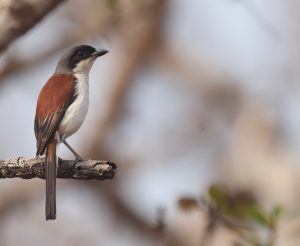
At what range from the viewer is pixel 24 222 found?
1241 cm

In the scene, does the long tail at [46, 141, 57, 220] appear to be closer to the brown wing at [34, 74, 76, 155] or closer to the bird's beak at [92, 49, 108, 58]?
the brown wing at [34, 74, 76, 155]

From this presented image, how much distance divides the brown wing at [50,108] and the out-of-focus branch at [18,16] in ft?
1.81

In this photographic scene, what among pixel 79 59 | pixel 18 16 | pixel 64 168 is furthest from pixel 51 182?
pixel 79 59

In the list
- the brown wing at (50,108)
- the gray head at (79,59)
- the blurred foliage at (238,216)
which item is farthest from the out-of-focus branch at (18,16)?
the blurred foliage at (238,216)

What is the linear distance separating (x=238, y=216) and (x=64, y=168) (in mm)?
1265

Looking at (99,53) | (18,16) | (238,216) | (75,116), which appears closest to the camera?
(18,16)

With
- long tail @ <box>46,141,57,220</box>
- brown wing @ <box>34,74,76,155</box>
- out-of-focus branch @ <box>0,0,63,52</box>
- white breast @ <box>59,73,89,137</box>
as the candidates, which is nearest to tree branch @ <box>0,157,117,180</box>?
long tail @ <box>46,141,57,220</box>

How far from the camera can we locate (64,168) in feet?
14.7

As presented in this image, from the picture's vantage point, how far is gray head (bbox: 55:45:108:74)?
549 centimetres

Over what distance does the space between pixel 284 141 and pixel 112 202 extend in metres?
2.34

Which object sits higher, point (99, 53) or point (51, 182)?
point (99, 53)

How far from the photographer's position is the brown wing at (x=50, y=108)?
15.8ft

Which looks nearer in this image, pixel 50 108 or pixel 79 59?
pixel 50 108

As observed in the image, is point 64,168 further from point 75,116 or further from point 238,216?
point 238,216
